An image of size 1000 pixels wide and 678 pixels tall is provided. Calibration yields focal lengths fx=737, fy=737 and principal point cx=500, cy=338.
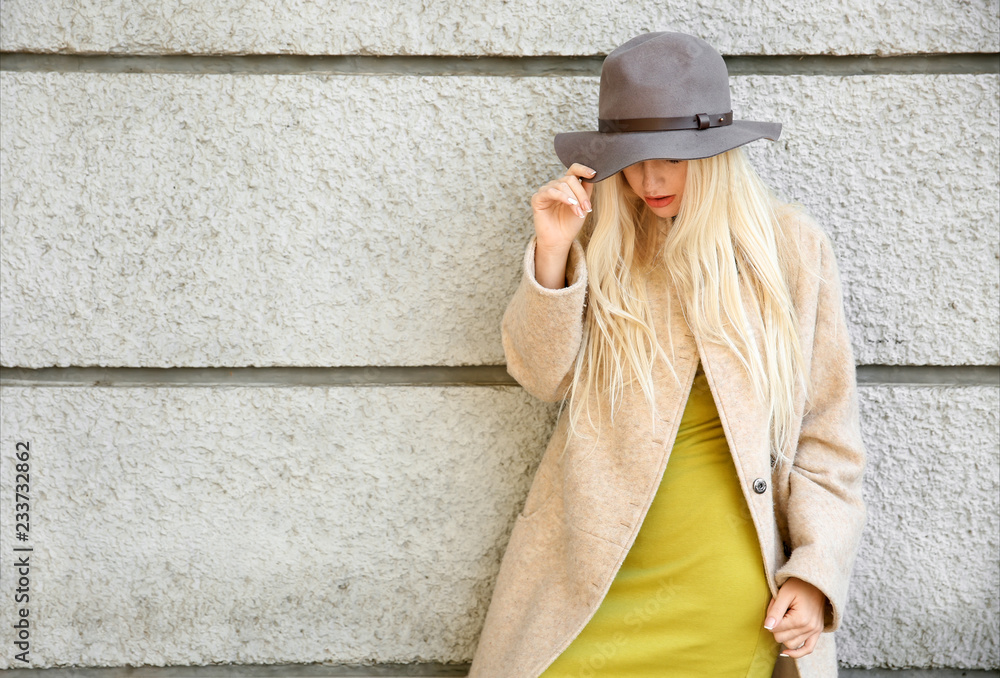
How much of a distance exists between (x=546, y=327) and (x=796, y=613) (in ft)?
2.54

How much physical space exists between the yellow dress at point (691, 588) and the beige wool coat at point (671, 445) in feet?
0.10

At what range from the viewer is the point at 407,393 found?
1976 mm

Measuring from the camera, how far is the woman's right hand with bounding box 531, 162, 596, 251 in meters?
1.55

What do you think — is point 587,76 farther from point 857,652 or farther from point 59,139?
point 857,652

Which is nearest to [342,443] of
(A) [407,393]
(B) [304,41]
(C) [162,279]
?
(A) [407,393]

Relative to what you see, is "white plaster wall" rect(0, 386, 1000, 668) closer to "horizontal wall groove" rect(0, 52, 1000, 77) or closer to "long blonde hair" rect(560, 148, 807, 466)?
"long blonde hair" rect(560, 148, 807, 466)

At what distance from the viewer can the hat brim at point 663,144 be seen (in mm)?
1459

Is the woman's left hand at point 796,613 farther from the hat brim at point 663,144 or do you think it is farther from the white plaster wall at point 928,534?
the hat brim at point 663,144

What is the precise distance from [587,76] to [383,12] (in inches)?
21.6

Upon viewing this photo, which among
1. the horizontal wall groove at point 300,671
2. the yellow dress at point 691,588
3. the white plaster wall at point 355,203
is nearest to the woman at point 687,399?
the yellow dress at point 691,588

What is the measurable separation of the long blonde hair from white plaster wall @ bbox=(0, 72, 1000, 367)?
0.34m

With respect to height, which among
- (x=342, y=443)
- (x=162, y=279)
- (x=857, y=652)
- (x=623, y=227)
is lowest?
(x=857, y=652)

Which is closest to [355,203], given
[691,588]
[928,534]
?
[691,588]

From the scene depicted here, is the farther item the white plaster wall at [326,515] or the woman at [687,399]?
the white plaster wall at [326,515]
